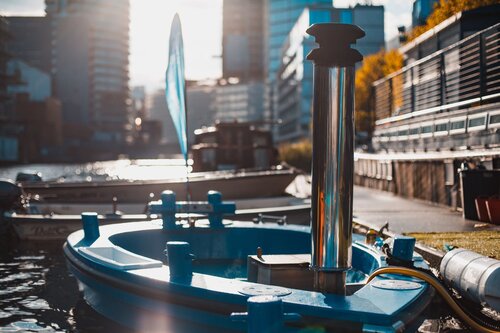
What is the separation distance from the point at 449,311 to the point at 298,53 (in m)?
92.5

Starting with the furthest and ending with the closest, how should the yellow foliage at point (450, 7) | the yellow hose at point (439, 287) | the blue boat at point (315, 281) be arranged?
the yellow foliage at point (450, 7) < the yellow hose at point (439, 287) < the blue boat at point (315, 281)

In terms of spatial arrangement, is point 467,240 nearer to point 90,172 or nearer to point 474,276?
point 474,276

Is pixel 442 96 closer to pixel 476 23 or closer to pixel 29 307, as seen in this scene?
pixel 476 23

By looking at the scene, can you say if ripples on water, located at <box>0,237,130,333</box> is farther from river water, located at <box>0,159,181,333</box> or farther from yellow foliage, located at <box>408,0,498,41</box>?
yellow foliage, located at <box>408,0,498,41</box>

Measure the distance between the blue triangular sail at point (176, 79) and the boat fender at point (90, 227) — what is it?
6.10ft

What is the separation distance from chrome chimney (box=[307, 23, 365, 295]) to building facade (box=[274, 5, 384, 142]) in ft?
246

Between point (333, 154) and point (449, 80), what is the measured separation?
1964cm

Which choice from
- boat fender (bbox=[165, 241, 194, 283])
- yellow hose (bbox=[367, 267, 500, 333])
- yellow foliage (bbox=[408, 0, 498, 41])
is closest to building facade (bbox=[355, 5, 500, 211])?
yellow foliage (bbox=[408, 0, 498, 41])

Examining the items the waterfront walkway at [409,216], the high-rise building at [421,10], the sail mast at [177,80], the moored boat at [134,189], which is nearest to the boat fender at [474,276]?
the sail mast at [177,80]

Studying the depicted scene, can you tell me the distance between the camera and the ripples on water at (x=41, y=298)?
852cm

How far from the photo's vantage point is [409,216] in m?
17.2

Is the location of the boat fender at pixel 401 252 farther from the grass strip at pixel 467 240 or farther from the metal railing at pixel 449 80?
the metal railing at pixel 449 80

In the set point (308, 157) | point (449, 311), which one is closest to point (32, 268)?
point (449, 311)

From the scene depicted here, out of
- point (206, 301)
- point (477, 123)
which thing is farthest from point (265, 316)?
point (477, 123)
